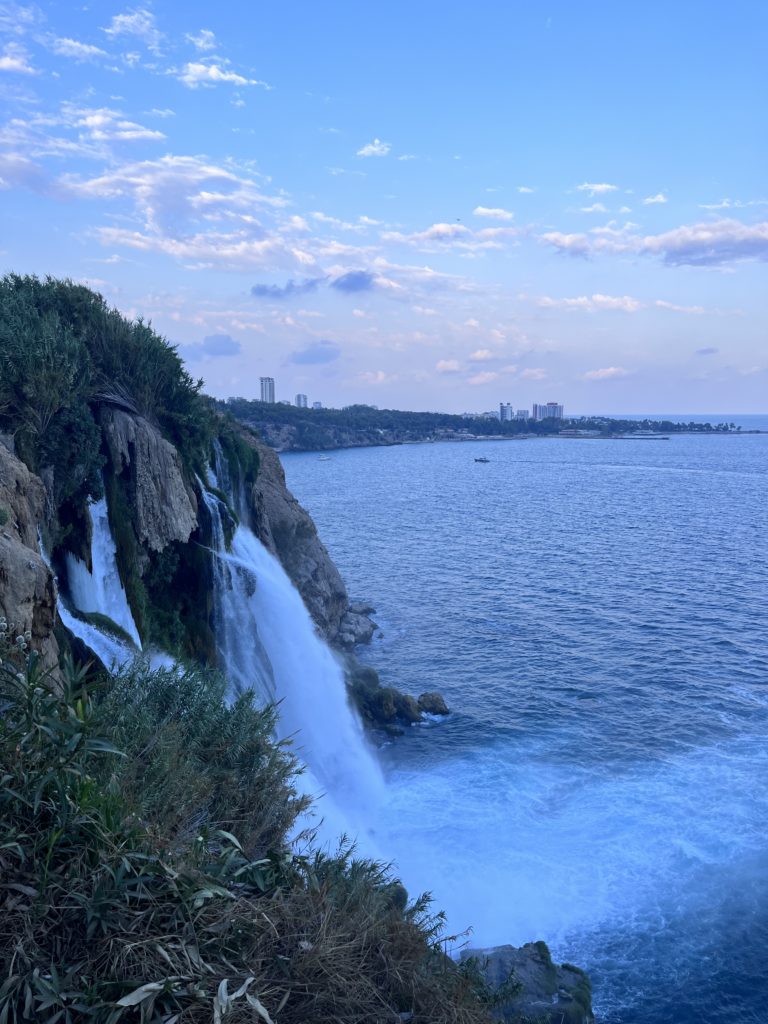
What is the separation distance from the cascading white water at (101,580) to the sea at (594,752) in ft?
29.6

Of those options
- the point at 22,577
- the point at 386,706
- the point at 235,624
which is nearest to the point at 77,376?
the point at 235,624

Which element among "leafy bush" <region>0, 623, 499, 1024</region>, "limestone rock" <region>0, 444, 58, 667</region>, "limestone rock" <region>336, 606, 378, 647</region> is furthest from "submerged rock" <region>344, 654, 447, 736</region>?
"leafy bush" <region>0, 623, 499, 1024</region>

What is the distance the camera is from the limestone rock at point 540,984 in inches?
510

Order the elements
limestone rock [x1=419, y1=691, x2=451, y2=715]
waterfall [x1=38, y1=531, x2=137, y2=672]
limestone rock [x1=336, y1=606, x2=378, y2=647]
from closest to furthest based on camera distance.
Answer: waterfall [x1=38, y1=531, x2=137, y2=672] → limestone rock [x1=419, y1=691, x2=451, y2=715] → limestone rock [x1=336, y1=606, x2=378, y2=647]

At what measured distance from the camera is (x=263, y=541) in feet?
100

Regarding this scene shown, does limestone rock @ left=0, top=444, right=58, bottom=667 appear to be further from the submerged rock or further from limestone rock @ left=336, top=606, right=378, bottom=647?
limestone rock @ left=336, top=606, right=378, bottom=647

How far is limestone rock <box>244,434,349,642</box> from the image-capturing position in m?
34.3

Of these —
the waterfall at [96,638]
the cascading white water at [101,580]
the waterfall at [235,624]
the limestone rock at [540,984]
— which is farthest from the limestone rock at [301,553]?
the limestone rock at [540,984]

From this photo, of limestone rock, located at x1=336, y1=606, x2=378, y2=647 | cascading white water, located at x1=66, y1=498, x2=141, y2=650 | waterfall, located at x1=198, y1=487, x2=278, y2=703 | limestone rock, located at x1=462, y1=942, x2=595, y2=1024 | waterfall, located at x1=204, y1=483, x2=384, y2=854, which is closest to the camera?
limestone rock, located at x1=462, y1=942, x2=595, y2=1024

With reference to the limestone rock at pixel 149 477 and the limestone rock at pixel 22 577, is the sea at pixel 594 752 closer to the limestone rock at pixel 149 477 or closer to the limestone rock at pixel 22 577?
the limestone rock at pixel 149 477

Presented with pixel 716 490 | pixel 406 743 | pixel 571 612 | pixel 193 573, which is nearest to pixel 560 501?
pixel 716 490

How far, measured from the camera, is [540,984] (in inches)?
536

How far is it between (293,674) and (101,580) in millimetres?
8702

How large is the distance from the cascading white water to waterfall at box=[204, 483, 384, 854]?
4.27m
